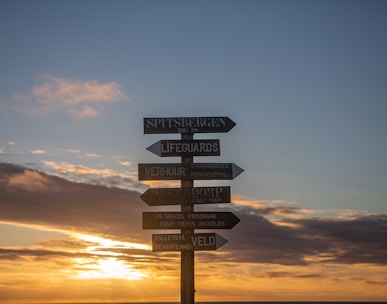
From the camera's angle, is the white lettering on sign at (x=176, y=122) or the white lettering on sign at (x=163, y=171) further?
the white lettering on sign at (x=176, y=122)

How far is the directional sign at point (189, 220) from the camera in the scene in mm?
23141

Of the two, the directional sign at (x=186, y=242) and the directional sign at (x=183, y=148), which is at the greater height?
the directional sign at (x=183, y=148)

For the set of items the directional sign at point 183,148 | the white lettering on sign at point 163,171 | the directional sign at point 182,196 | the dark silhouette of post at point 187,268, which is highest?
the directional sign at point 183,148

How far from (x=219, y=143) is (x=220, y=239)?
142 inches

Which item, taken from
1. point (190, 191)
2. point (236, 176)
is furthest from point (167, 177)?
point (236, 176)

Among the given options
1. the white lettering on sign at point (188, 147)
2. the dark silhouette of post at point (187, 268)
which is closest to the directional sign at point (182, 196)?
the dark silhouette of post at point (187, 268)

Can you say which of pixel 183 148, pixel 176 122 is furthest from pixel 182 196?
pixel 176 122

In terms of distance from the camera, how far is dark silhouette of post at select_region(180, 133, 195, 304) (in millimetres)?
22891

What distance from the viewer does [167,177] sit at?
23.3 m

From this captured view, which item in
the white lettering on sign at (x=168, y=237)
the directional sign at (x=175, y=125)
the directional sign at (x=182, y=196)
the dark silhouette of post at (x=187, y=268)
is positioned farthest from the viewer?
the directional sign at (x=175, y=125)

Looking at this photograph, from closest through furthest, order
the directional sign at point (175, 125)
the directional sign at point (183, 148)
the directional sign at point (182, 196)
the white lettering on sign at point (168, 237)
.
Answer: the white lettering on sign at point (168, 237), the directional sign at point (182, 196), the directional sign at point (183, 148), the directional sign at point (175, 125)

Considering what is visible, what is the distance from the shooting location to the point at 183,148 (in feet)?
77.3

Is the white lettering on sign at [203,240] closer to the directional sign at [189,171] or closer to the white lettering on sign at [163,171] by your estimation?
the directional sign at [189,171]

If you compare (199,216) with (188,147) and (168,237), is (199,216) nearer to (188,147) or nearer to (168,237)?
(168,237)
